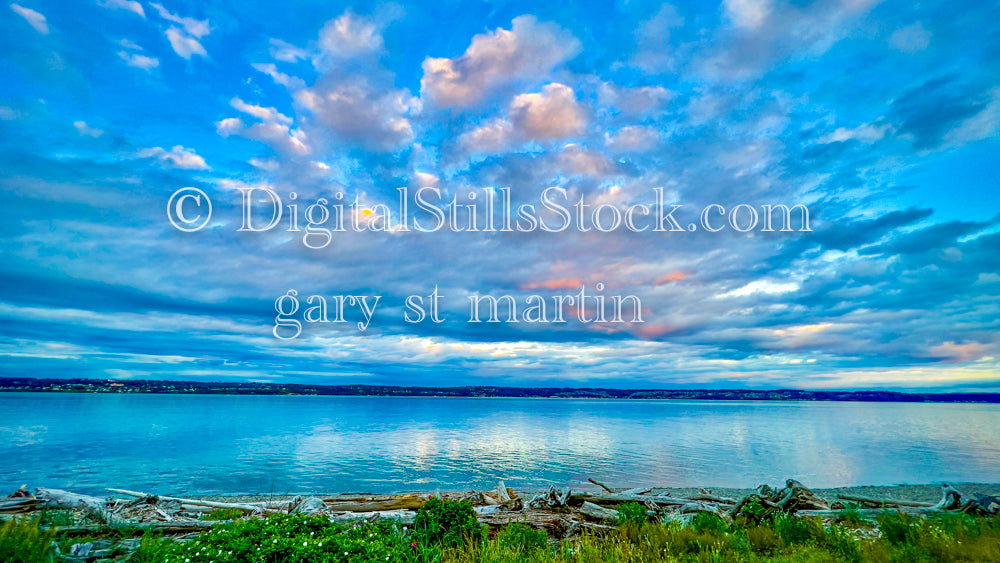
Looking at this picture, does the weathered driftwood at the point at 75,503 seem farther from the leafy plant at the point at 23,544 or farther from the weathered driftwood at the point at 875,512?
the weathered driftwood at the point at 875,512

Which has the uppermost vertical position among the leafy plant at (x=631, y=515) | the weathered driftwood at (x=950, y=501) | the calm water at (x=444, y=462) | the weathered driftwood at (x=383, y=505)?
the leafy plant at (x=631, y=515)

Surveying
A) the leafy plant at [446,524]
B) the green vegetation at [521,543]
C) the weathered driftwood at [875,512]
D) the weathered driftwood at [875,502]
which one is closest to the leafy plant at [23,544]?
the green vegetation at [521,543]

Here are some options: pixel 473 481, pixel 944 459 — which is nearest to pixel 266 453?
pixel 473 481

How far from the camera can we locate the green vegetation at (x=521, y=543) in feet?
20.0

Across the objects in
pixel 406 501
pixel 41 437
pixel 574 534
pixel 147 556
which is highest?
pixel 147 556

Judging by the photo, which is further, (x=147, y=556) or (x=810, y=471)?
(x=810, y=471)

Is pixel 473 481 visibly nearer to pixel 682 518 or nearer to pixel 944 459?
pixel 682 518

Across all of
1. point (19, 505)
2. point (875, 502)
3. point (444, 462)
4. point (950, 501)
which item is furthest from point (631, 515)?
point (444, 462)

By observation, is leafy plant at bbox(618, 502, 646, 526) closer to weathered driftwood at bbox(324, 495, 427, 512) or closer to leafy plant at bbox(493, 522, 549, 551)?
leafy plant at bbox(493, 522, 549, 551)

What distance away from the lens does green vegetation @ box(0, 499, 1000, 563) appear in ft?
20.0

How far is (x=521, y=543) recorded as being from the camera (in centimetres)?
789

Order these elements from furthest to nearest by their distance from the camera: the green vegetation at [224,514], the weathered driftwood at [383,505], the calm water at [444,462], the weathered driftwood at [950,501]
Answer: the calm water at [444,462], the weathered driftwood at [383,505], the weathered driftwood at [950,501], the green vegetation at [224,514]

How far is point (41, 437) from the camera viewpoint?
5138cm

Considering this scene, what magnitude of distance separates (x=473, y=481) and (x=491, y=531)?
55.0 ft
